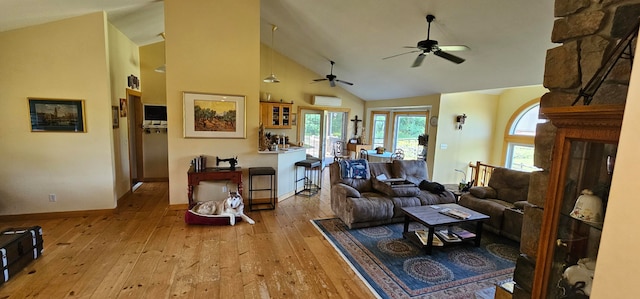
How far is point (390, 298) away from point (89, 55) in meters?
4.94

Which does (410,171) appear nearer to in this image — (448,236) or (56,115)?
(448,236)

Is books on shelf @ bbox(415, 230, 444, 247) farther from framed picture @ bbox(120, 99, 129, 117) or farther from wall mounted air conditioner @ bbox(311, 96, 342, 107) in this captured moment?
wall mounted air conditioner @ bbox(311, 96, 342, 107)

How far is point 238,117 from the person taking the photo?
180 inches

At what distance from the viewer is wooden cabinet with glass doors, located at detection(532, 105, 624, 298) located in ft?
3.34

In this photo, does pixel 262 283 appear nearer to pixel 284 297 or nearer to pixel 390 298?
pixel 284 297

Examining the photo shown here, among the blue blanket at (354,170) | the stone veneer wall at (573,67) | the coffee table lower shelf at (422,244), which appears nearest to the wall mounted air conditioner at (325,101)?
the blue blanket at (354,170)

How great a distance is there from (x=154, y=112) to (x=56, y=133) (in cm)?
228

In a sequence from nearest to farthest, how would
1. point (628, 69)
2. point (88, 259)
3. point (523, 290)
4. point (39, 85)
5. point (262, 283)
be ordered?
point (628, 69)
point (523, 290)
point (262, 283)
point (88, 259)
point (39, 85)

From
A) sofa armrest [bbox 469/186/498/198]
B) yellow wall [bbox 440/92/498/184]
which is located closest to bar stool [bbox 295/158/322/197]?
sofa armrest [bbox 469/186/498/198]

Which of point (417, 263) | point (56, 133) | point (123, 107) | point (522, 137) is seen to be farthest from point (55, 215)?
point (522, 137)

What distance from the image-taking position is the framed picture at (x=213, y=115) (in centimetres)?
435

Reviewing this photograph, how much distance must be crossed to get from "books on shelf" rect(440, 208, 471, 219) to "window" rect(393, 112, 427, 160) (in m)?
4.20

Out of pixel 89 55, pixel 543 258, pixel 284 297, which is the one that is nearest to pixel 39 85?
pixel 89 55

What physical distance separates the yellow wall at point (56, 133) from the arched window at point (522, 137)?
27.8ft
